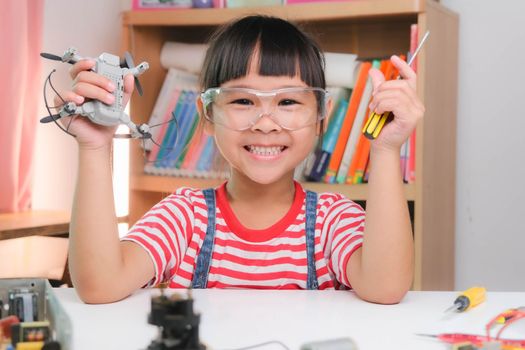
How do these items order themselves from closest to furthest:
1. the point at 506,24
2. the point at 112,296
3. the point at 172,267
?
the point at 112,296
the point at 172,267
the point at 506,24

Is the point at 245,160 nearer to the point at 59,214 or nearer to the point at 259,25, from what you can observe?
the point at 259,25

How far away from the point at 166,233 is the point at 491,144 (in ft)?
4.22

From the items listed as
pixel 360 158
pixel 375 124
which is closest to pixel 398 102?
pixel 375 124

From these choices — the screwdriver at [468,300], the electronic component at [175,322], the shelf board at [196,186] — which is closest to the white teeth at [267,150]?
the screwdriver at [468,300]

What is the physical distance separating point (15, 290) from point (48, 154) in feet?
4.58

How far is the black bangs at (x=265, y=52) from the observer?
1.21 metres

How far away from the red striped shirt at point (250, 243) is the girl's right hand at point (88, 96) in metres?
0.21

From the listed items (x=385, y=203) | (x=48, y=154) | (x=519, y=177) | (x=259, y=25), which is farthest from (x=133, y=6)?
(x=385, y=203)

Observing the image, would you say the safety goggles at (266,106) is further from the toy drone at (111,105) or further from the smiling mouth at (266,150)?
the toy drone at (111,105)

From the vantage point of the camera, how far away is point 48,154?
2113 millimetres

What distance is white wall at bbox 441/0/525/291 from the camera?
2111 millimetres

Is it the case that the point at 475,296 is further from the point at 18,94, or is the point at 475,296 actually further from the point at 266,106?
the point at 18,94

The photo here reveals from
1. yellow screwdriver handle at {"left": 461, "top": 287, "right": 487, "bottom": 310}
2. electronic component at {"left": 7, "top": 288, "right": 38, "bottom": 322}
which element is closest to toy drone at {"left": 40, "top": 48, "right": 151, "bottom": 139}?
electronic component at {"left": 7, "top": 288, "right": 38, "bottom": 322}

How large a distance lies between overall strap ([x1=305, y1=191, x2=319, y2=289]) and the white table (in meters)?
0.16
